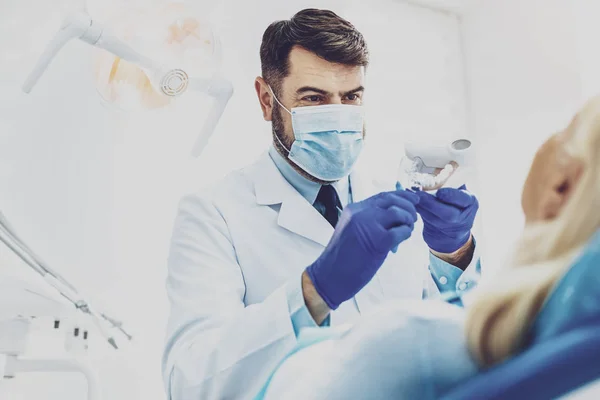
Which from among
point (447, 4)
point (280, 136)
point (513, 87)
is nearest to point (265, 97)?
point (280, 136)

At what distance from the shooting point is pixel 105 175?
1918 mm

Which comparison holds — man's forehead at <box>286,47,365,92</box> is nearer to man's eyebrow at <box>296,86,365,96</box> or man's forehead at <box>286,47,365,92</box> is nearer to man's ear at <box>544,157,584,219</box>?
man's eyebrow at <box>296,86,365,96</box>

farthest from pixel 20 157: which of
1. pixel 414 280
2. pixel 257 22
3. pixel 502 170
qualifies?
pixel 502 170

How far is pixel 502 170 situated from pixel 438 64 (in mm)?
685

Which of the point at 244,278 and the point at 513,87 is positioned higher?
the point at 513,87

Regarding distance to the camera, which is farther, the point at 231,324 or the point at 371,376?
the point at 231,324

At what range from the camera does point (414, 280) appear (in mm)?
1197

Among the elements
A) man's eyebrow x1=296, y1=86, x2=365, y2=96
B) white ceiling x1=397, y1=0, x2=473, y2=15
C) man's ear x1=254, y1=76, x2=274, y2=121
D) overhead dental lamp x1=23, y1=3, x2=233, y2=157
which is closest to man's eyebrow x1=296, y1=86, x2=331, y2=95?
man's eyebrow x1=296, y1=86, x2=365, y2=96

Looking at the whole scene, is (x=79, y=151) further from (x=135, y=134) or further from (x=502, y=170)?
(x=502, y=170)

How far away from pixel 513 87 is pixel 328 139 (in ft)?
4.80

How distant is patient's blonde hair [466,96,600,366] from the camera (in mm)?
438

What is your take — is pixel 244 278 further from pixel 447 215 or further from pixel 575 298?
pixel 575 298

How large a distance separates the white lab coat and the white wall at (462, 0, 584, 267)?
81 centimetres

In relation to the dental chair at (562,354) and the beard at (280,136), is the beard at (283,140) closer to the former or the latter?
the beard at (280,136)
